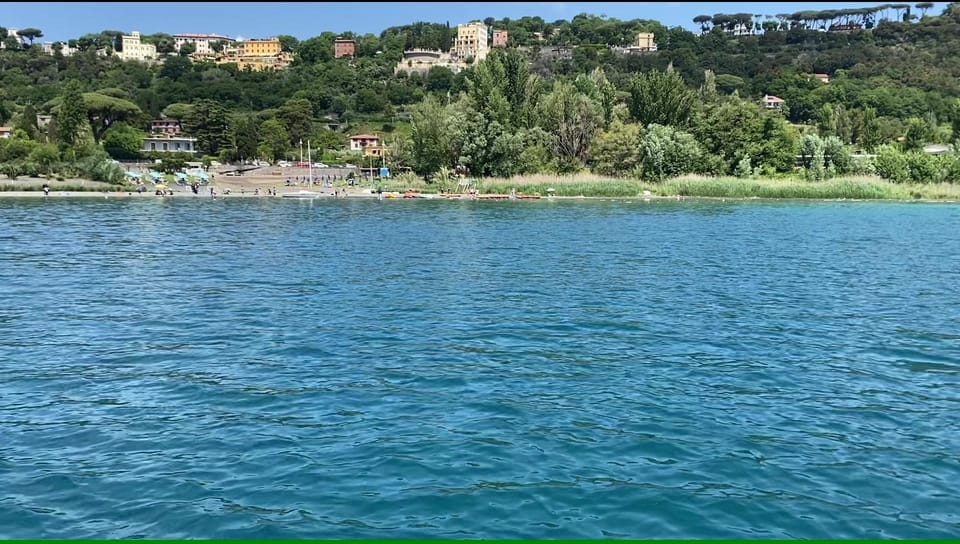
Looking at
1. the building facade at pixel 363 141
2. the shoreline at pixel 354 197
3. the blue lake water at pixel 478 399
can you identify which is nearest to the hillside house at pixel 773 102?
the building facade at pixel 363 141

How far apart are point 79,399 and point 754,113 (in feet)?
258

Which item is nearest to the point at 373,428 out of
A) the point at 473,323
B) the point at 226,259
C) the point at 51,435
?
the point at 51,435

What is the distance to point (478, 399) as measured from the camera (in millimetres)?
13141

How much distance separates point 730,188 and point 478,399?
212 feet

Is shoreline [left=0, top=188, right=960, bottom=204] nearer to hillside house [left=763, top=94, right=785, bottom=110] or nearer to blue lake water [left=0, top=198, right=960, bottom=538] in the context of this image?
blue lake water [left=0, top=198, right=960, bottom=538]

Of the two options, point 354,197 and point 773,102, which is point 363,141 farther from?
point 773,102

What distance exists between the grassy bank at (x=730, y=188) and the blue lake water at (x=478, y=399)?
43326 millimetres

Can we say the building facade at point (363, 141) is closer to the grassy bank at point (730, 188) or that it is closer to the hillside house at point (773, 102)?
the grassy bank at point (730, 188)

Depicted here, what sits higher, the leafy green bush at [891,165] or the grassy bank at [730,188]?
the leafy green bush at [891,165]

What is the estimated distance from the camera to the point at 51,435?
37.2 ft

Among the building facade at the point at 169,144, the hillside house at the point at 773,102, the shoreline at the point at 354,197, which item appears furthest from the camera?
the hillside house at the point at 773,102

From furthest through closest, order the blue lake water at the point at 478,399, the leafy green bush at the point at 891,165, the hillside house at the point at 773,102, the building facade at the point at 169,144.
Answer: the hillside house at the point at 773,102
the building facade at the point at 169,144
the leafy green bush at the point at 891,165
the blue lake water at the point at 478,399

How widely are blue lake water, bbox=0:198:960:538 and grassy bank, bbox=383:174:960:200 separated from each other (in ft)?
142

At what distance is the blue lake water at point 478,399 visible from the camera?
9039 mm
